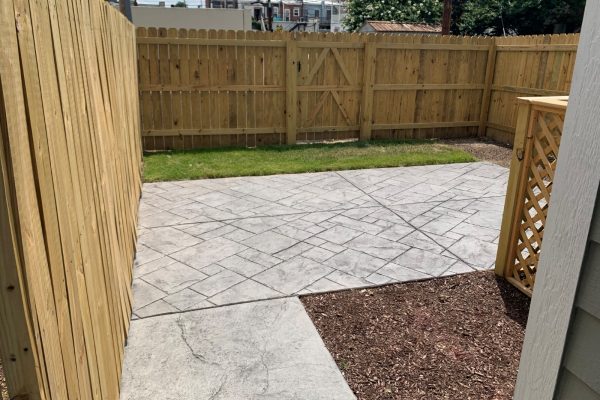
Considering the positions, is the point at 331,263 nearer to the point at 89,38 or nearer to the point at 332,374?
the point at 332,374

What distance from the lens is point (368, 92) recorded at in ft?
31.6

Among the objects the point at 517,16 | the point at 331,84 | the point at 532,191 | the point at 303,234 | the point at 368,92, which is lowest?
the point at 303,234

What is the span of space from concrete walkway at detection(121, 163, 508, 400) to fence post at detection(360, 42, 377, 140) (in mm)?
2423

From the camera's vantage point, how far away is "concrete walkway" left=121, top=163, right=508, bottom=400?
279 cm

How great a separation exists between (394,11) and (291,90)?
24890 millimetres

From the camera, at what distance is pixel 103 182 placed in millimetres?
2398

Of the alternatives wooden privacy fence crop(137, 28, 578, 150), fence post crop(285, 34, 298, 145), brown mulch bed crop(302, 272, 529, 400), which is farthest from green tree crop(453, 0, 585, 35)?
brown mulch bed crop(302, 272, 529, 400)

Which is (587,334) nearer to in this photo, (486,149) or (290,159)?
(290,159)

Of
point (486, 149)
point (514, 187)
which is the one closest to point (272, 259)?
point (514, 187)

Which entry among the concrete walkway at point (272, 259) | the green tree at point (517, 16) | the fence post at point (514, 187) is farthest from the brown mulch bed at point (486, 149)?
the green tree at point (517, 16)

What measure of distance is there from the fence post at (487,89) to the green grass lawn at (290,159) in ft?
5.36

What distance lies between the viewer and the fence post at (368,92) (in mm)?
9375

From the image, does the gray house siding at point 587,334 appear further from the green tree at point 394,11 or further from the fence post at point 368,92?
the green tree at point 394,11

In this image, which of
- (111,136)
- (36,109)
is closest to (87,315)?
(36,109)
